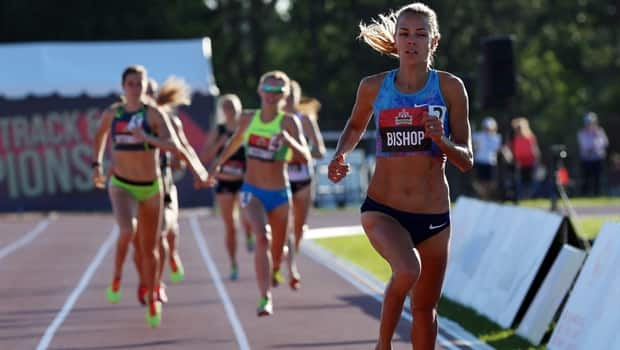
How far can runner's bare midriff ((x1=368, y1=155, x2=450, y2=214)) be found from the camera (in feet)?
26.0

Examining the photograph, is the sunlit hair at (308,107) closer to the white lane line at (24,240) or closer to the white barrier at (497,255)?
the white barrier at (497,255)

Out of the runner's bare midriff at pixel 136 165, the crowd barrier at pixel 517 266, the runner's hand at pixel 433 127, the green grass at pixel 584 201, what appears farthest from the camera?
the green grass at pixel 584 201

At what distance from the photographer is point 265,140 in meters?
13.1

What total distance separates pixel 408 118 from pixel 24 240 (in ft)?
60.2

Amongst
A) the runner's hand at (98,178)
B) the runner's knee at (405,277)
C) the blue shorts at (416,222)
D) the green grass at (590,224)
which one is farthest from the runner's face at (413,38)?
the green grass at (590,224)

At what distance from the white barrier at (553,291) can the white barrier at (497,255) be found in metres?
0.45

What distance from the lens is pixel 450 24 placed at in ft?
171

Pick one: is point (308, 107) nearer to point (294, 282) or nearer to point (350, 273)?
point (294, 282)

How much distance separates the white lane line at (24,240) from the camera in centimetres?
2265

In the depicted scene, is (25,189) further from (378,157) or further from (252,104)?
(378,157)

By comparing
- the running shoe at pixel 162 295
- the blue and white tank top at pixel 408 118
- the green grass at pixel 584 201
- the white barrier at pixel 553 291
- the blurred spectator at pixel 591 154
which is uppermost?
the blue and white tank top at pixel 408 118

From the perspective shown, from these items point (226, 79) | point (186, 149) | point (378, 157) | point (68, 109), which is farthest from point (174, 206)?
point (226, 79)

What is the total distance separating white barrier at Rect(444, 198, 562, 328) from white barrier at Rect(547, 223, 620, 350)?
170 centimetres

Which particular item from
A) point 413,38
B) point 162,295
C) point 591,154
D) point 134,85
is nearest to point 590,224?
point 591,154
